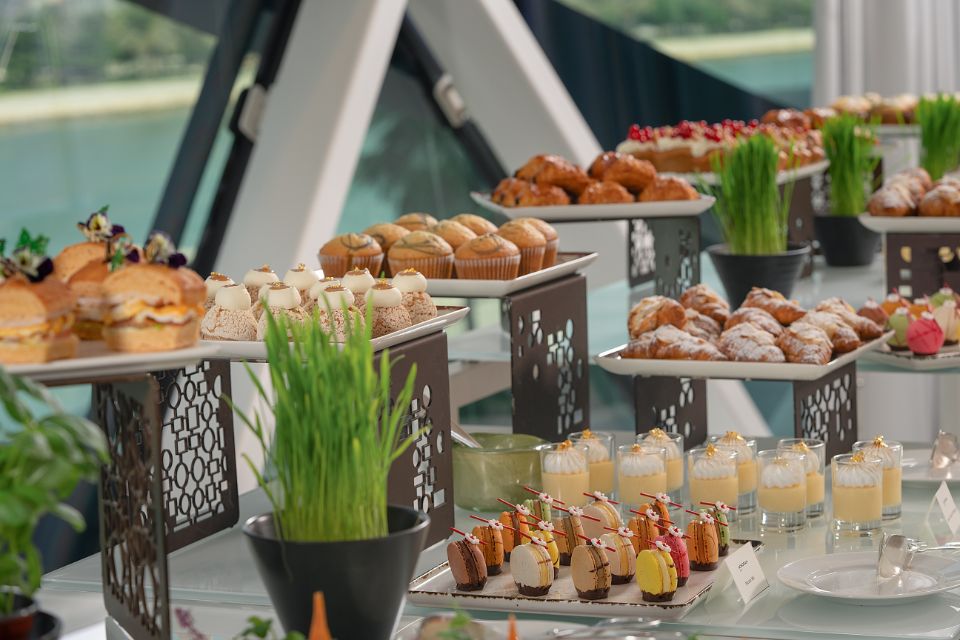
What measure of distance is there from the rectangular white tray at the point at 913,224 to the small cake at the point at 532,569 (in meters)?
1.63

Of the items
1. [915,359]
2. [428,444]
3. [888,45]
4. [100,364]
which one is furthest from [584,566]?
[888,45]

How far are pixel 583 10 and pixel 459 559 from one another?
16.1ft

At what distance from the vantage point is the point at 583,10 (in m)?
6.45

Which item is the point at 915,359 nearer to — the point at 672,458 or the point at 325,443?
the point at 672,458

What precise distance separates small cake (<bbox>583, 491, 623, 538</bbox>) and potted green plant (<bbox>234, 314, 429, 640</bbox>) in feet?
1.86

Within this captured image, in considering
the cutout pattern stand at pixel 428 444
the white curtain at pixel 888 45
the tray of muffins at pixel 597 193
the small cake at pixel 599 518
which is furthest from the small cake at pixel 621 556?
the white curtain at pixel 888 45

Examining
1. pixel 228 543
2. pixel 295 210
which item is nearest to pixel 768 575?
pixel 228 543

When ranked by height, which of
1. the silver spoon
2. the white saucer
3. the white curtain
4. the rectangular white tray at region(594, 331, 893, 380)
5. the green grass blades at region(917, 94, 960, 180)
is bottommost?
the white saucer

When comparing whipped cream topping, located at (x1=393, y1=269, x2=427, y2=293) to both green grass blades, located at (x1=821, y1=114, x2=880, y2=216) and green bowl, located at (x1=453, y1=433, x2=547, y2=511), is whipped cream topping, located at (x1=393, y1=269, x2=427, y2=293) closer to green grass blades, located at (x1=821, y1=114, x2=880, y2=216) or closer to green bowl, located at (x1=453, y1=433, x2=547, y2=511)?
green bowl, located at (x1=453, y1=433, x2=547, y2=511)

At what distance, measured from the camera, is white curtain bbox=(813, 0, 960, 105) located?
263 inches

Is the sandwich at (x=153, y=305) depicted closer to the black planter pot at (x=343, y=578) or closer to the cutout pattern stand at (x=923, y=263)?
the black planter pot at (x=343, y=578)

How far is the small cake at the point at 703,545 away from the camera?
1909 mm

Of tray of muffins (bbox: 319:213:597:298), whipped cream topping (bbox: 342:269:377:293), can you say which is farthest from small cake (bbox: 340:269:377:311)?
tray of muffins (bbox: 319:213:597:298)

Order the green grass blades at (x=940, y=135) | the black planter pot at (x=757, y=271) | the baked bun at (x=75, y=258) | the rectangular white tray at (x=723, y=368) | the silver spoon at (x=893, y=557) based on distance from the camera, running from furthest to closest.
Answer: the green grass blades at (x=940, y=135), the black planter pot at (x=757, y=271), the rectangular white tray at (x=723, y=368), the silver spoon at (x=893, y=557), the baked bun at (x=75, y=258)
